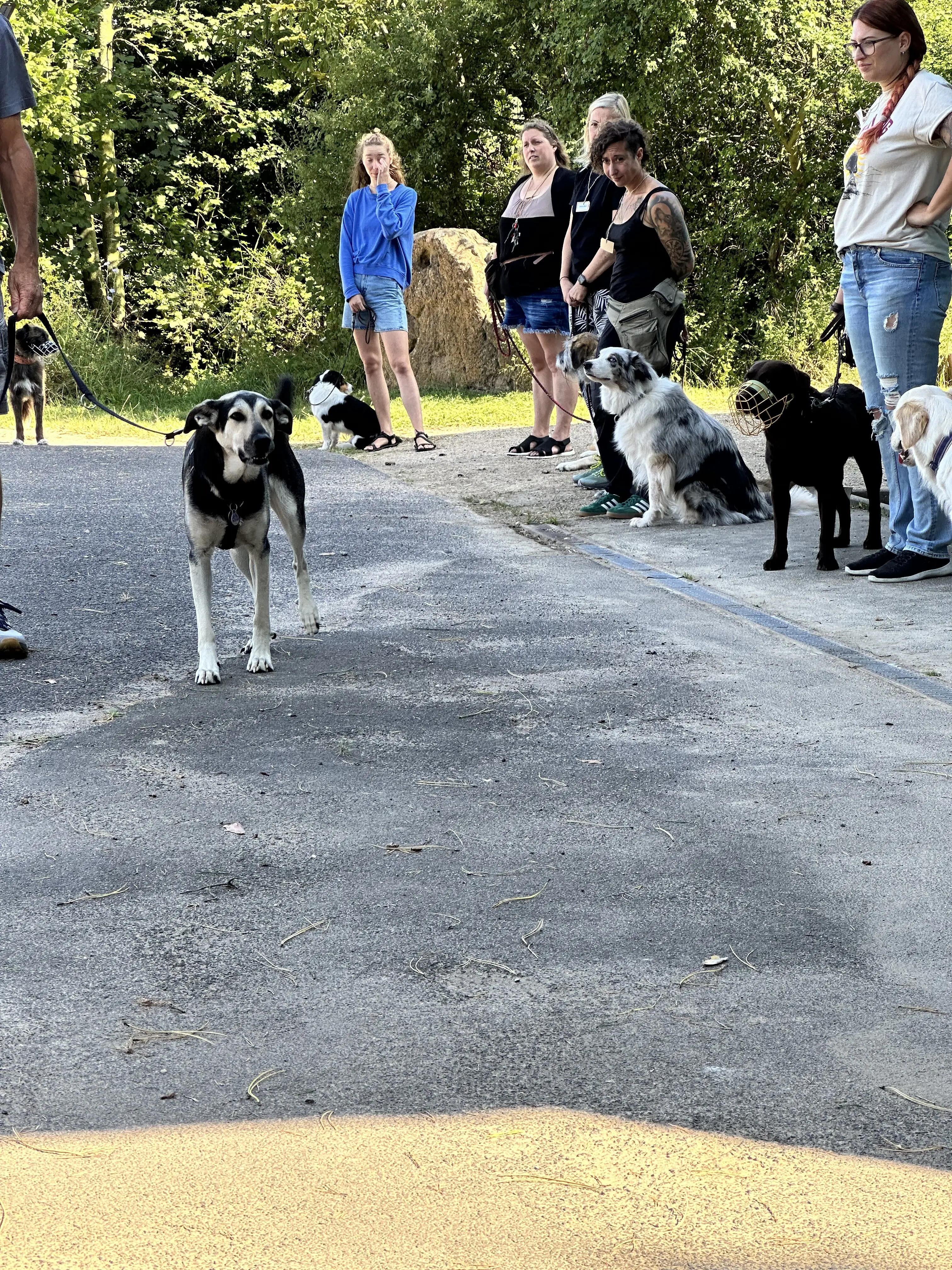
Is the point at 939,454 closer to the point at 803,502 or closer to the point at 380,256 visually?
the point at 803,502

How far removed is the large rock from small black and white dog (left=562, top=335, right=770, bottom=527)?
8965 millimetres

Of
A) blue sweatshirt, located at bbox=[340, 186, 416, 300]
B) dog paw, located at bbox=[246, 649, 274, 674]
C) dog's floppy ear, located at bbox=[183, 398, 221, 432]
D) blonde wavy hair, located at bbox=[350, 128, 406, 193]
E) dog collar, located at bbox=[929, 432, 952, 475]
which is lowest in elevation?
dog paw, located at bbox=[246, 649, 274, 674]

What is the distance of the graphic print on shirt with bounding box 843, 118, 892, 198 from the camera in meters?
6.68

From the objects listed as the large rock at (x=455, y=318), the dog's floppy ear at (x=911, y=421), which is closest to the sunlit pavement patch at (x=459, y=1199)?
the dog's floppy ear at (x=911, y=421)

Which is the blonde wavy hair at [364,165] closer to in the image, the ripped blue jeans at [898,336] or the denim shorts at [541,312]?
the denim shorts at [541,312]

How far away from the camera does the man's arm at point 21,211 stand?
5.34m

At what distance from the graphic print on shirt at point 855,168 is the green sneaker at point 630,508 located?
2.82 m

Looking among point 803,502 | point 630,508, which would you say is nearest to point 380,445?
point 630,508

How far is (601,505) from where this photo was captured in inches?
373

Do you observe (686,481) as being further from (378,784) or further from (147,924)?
(147,924)

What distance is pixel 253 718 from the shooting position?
5.00m

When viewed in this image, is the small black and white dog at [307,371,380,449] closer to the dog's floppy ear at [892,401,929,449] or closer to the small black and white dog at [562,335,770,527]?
the small black and white dog at [562,335,770,527]

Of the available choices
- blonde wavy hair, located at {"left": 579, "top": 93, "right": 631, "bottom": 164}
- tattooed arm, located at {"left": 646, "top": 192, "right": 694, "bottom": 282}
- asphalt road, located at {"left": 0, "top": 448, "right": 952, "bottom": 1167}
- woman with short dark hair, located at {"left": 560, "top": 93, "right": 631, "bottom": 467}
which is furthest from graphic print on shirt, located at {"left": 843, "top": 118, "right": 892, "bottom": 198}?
blonde wavy hair, located at {"left": 579, "top": 93, "right": 631, "bottom": 164}

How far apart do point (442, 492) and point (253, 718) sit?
5.99 meters
